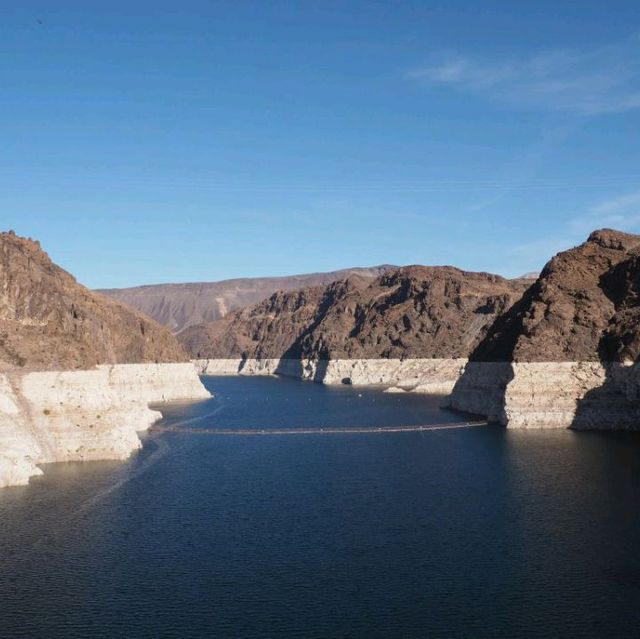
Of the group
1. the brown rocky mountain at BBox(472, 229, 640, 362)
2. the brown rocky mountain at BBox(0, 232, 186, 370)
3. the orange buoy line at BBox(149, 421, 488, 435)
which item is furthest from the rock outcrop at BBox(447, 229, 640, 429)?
the brown rocky mountain at BBox(0, 232, 186, 370)

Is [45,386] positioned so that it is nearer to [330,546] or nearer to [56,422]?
[56,422]

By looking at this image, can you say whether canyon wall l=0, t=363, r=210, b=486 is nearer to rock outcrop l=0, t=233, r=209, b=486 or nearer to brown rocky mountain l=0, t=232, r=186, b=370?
rock outcrop l=0, t=233, r=209, b=486

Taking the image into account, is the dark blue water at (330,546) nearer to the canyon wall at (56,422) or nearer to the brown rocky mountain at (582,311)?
the canyon wall at (56,422)

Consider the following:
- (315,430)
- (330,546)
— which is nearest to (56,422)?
(330,546)

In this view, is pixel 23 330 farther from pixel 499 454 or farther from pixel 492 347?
pixel 492 347

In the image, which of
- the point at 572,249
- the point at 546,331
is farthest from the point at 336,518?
the point at 572,249

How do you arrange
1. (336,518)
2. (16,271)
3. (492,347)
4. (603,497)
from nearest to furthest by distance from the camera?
(336,518)
(603,497)
(16,271)
(492,347)

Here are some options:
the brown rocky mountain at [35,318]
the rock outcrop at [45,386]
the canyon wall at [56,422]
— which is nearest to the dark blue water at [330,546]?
the canyon wall at [56,422]
